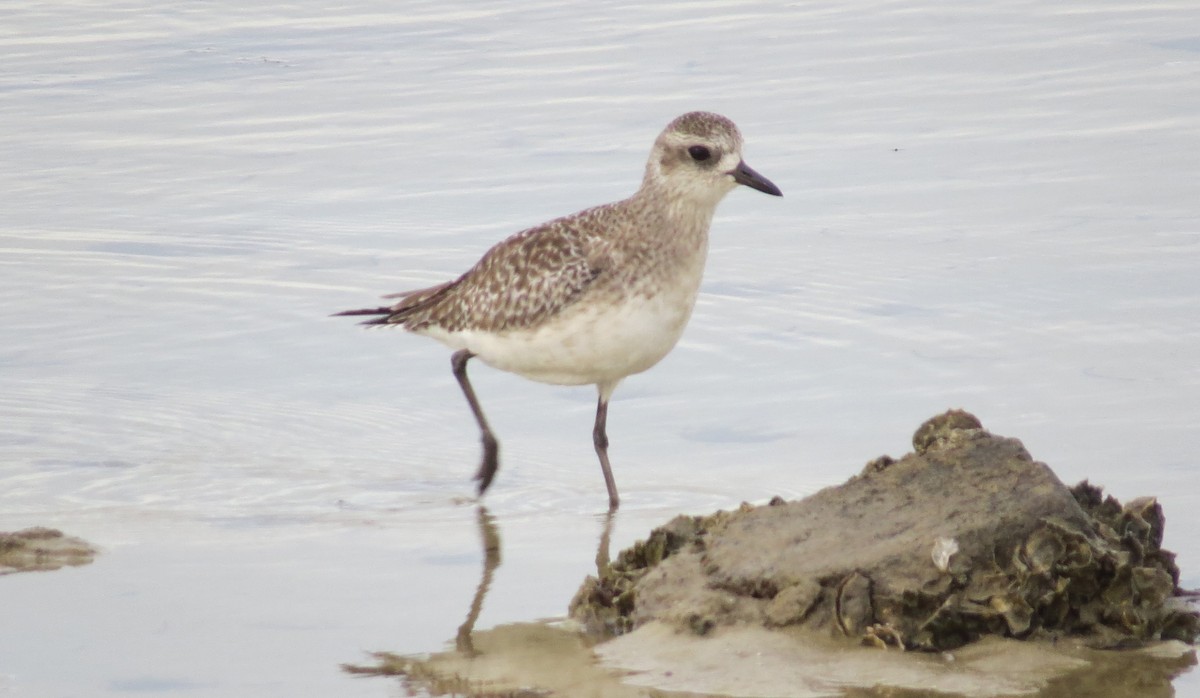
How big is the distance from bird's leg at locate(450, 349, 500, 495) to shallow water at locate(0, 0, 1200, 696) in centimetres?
9

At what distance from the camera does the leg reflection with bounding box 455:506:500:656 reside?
595cm

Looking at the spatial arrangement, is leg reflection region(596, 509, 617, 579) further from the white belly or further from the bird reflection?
the white belly

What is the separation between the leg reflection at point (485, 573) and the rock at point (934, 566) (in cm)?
38

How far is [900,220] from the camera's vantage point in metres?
10.9

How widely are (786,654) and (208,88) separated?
10.4m

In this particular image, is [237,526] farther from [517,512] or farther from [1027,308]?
[1027,308]

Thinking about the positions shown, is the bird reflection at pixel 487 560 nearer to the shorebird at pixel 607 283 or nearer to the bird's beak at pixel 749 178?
the shorebird at pixel 607 283

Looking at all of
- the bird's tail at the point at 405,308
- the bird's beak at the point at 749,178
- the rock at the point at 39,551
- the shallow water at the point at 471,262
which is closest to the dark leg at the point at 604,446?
the shallow water at the point at 471,262

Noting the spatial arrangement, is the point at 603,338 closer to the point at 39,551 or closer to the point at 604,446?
the point at 604,446

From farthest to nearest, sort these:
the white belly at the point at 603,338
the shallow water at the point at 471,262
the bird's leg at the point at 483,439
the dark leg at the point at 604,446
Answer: the bird's leg at the point at 483,439
the white belly at the point at 603,338
the dark leg at the point at 604,446
the shallow water at the point at 471,262

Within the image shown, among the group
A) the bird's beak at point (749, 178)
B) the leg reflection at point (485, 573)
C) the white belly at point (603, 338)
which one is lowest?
the leg reflection at point (485, 573)

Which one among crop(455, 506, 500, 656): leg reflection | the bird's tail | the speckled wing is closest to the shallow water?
crop(455, 506, 500, 656): leg reflection

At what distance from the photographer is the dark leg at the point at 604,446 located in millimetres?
7520

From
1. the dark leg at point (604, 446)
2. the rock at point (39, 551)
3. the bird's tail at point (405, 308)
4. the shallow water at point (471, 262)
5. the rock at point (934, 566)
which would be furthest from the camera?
the bird's tail at point (405, 308)
